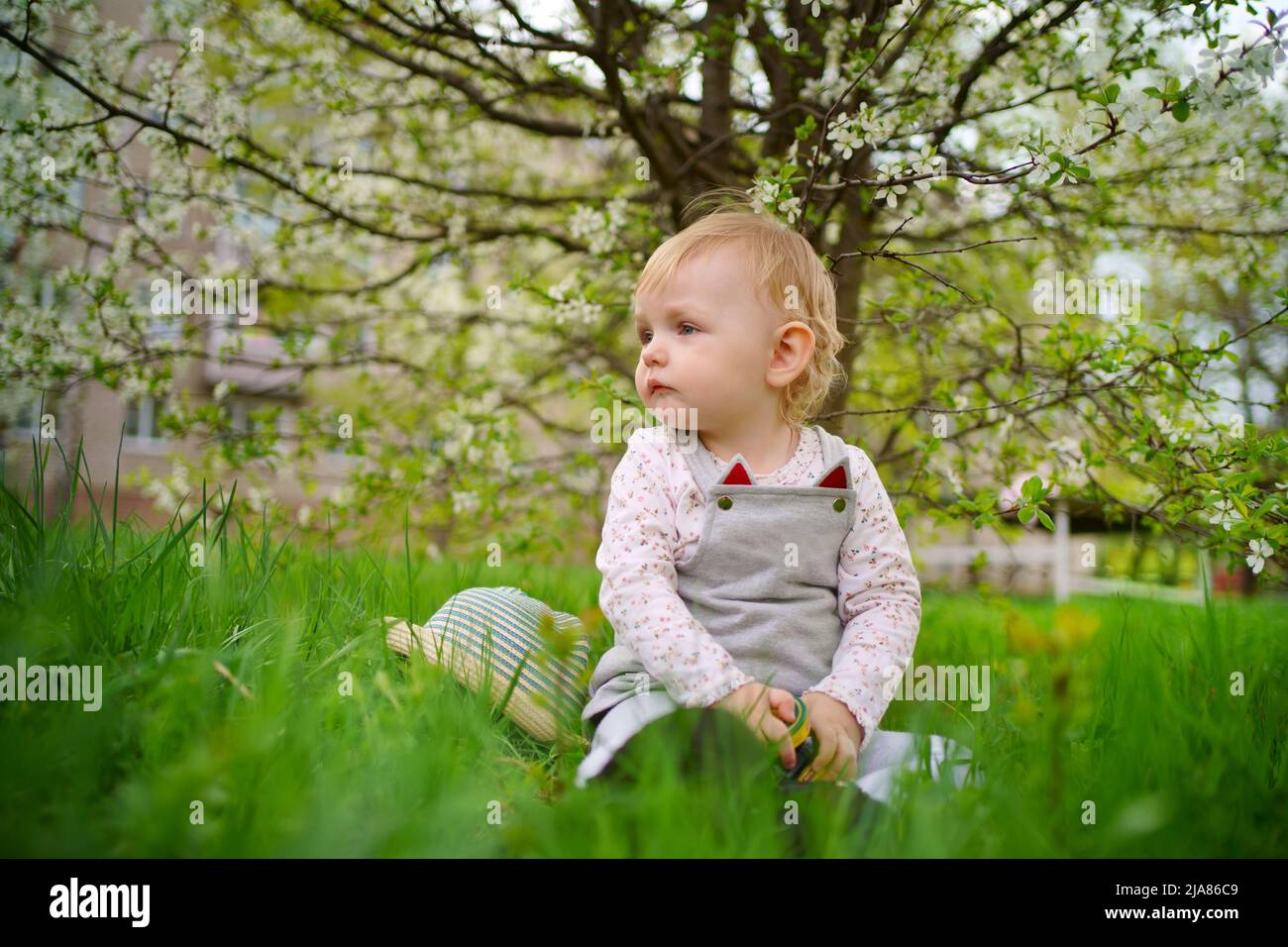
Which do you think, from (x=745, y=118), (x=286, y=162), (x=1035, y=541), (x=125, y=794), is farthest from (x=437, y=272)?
(x=1035, y=541)

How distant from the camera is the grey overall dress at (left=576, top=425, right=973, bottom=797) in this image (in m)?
1.91

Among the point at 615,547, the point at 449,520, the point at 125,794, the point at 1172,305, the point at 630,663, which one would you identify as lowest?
the point at 125,794

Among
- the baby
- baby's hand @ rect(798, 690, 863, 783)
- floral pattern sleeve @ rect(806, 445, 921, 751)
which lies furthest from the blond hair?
baby's hand @ rect(798, 690, 863, 783)

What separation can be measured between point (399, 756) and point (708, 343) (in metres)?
1.15

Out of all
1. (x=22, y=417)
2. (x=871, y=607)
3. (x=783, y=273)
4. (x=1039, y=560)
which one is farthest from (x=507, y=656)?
(x=1039, y=560)

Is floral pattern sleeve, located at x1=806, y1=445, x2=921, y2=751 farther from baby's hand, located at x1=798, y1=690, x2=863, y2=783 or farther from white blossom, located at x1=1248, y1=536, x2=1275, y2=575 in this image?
white blossom, located at x1=1248, y1=536, x2=1275, y2=575

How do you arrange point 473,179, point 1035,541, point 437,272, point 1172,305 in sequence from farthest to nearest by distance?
1. point 1035,541
2. point 1172,305
3. point 437,272
4. point 473,179

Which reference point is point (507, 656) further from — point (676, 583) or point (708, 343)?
point (708, 343)

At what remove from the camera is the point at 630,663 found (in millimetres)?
1912

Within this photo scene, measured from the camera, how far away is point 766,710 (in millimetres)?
1638

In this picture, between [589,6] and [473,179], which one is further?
[473,179]
